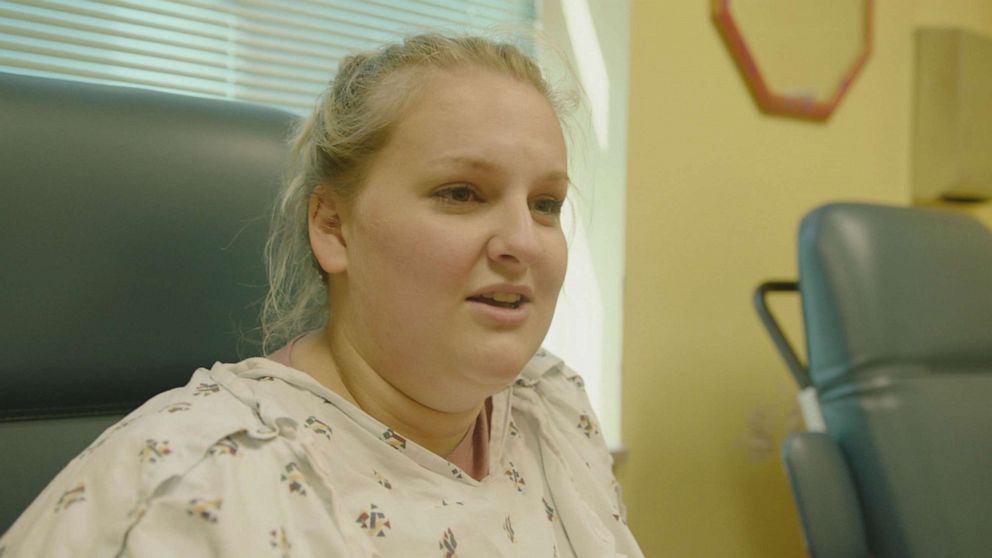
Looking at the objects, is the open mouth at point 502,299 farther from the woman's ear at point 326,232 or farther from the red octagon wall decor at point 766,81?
the red octagon wall decor at point 766,81

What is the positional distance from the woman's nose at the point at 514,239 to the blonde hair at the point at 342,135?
0.16m

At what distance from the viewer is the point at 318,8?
171 centimetres

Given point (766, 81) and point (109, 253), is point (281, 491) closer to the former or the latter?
point (109, 253)

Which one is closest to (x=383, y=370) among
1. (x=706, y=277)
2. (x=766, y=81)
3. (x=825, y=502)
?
(x=825, y=502)

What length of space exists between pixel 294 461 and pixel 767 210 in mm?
1657

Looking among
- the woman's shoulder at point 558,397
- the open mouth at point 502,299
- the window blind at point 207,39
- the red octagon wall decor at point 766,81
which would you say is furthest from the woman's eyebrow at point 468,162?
the red octagon wall decor at point 766,81

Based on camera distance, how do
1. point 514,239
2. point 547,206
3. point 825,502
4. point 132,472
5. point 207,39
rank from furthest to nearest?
point 207,39 → point 825,502 → point 547,206 → point 514,239 → point 132,472

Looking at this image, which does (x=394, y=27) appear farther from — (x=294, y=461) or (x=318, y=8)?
(x=294, y=461)

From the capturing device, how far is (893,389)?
1.42 metres

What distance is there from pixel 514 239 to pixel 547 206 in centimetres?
13

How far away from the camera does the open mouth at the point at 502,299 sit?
0.83 m

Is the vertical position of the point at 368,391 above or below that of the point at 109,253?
below

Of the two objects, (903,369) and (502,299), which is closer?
(502,299)

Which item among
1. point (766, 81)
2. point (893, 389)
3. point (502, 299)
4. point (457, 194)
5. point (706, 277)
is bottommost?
point (893, 389)
